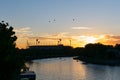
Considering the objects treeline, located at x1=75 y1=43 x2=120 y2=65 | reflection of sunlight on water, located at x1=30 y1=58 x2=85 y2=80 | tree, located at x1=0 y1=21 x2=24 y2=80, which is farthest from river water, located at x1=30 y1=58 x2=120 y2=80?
treeline, located at x1=75 y1=43 x2=120 y2=65

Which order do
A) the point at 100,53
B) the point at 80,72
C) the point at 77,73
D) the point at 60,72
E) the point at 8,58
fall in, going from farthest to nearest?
the point at 100,53 < the point at 80,72 < the point at 60,72 < the point at 77,73 < the point at 8,58

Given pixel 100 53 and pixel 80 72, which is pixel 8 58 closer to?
pixel 80 72

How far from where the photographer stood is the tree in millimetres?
17609

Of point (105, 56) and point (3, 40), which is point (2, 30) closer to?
point (3, 40)

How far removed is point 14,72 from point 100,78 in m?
46.1

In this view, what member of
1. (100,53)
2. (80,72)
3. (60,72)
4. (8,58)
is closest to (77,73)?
(80,72)

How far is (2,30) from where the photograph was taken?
1856 centimetres

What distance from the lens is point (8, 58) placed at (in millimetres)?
17422

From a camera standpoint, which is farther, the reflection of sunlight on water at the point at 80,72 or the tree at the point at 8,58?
the reflection of sunlight on water at the point at 80,72

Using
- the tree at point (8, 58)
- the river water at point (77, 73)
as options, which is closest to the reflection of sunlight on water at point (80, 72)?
the river water at point (77, 73)

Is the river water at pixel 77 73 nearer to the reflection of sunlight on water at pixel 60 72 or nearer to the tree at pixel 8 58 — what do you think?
the reflection of sunlight on water at pixel 60 72

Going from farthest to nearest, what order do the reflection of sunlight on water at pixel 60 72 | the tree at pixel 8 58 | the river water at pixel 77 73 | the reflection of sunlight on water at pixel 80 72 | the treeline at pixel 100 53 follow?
the treeline at pixel 100 53 < the reflection of sunlight on water at pixel 80 72 < the river water at pixel 77 73 < the reflection of sunlight on water at pixel 60 72 < the tree at pixel 8 58

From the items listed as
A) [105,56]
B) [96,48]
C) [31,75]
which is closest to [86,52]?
[96,48]

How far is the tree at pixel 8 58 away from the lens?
1761 centimetres
